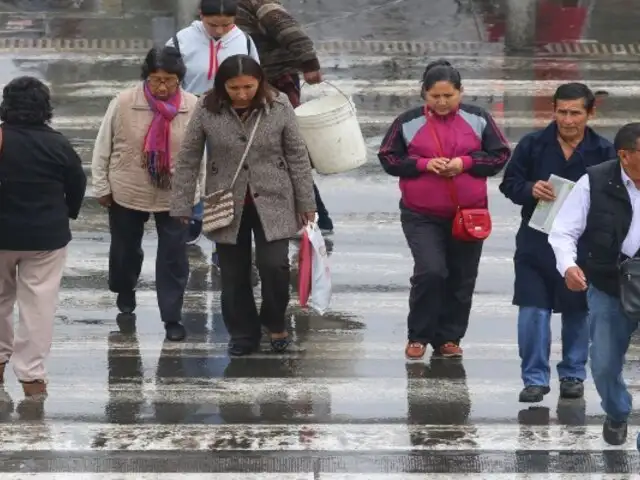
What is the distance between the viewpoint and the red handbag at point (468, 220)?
8.74 meters

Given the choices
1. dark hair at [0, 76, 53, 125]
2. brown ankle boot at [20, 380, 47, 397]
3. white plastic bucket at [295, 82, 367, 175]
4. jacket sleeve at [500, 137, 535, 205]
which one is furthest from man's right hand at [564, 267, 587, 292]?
white plastic bucket at [295, 82, 367, 175]

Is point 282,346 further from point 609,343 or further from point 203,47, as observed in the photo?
point 609,343

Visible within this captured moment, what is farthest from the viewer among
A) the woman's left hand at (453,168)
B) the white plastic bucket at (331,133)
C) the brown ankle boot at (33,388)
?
the white plastic bucket at (331,133)

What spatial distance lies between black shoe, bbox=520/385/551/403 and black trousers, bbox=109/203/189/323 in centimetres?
222

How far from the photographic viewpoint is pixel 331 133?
10.4m

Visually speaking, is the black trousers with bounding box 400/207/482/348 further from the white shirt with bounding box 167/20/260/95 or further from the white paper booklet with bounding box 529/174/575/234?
the white shirt with bounding box 167/20/260/95

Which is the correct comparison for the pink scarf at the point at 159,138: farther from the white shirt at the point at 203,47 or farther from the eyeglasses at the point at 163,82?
the white shirt at the point at 203,47

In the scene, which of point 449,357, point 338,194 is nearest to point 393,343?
point 449,357

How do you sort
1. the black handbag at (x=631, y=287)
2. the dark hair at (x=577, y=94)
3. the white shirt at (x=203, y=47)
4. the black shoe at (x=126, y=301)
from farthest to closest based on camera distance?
the white shirt at (x=203, y=47), the black shoe at (x=126, y=301), the dark hair at (x=577, y=94), the black handbag at (x=631, y=287)

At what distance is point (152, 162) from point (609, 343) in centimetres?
307

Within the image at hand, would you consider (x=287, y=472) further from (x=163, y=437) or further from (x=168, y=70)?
(x=168, y=70)

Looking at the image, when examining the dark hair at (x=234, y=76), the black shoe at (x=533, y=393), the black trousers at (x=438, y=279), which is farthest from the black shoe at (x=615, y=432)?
the dark hair at (x=234, y=76)

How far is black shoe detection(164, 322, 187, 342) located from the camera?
9.49m

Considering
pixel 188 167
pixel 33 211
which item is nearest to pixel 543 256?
pixel 188 167
